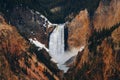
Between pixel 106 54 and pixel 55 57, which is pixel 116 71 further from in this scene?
pixel 55 57

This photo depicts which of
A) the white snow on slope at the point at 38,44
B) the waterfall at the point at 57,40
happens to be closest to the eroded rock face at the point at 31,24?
the white snow on slope at the point at 38,44

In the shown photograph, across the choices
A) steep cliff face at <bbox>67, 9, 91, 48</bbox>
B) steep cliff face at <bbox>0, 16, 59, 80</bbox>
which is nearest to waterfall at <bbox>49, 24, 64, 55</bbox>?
steep cliff face at <bbox>67, 9, 91, 48</bbox>

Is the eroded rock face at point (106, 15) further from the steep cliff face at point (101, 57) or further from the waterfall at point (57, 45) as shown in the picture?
the waterfall at point (57, 45)

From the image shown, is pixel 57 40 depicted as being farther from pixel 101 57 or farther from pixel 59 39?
pixel 101 57

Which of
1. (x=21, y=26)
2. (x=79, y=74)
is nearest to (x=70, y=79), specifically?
(x=79, y=74)

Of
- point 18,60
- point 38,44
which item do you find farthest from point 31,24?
point 18,60

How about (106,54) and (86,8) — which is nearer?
(106,54)

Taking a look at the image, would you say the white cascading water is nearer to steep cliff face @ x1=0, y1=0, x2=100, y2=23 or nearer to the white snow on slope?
the white snow on slope
